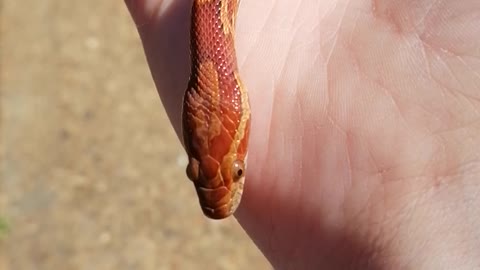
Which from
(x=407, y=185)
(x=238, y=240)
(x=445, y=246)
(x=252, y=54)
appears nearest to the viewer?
(x=445, y=246)

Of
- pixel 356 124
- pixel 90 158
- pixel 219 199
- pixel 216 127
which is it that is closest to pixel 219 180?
pixel 219 199

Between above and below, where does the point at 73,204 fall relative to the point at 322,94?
below

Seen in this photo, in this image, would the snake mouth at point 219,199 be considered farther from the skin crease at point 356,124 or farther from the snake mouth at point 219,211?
the skin crease at point 356,124

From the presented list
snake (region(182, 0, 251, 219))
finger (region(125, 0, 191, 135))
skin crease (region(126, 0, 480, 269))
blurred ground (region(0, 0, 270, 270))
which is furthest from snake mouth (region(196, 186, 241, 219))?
blurred ground (region(0, 0, 270, 270))

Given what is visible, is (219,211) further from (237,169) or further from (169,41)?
(169,41)

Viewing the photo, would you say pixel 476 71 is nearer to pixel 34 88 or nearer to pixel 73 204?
pixel 73 204

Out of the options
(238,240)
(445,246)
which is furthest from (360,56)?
(238,240)
